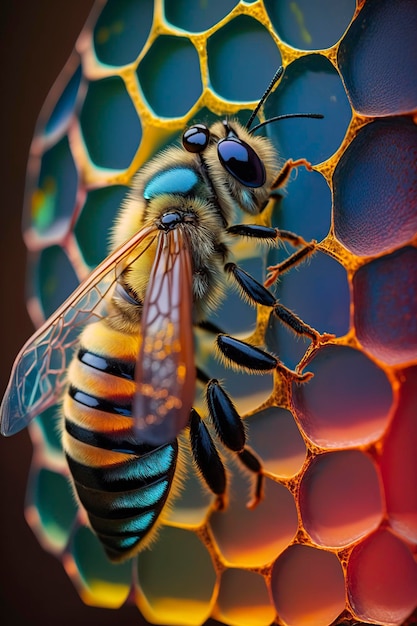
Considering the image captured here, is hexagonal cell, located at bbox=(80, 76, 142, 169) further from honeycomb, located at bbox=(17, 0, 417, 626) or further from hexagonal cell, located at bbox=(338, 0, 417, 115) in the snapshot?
hexagonal cell, located at bbox=(338, 0, 417, 115)

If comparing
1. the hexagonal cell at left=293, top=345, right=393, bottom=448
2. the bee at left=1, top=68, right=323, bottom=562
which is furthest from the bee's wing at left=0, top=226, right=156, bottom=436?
the hexagonal cell at left=293, top=345, right=393, bottom=448

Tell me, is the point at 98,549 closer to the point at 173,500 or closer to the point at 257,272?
the point at 173,500

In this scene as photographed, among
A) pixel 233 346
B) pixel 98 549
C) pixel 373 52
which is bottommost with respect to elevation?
pixel 98 549

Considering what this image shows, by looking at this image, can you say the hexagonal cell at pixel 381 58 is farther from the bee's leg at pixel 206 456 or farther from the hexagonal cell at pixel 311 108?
the bee's leg at pixel 206 456

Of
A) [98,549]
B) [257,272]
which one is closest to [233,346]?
[257,272]

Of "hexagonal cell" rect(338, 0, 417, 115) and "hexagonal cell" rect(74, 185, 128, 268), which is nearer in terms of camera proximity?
"hexagonal cell" rect(338, 0, 417, 115)

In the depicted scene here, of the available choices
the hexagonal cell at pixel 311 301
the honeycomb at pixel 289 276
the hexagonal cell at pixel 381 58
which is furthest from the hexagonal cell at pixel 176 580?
the hexagonal cell at pixel 381 58

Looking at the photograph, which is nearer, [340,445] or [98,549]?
[340,445]
